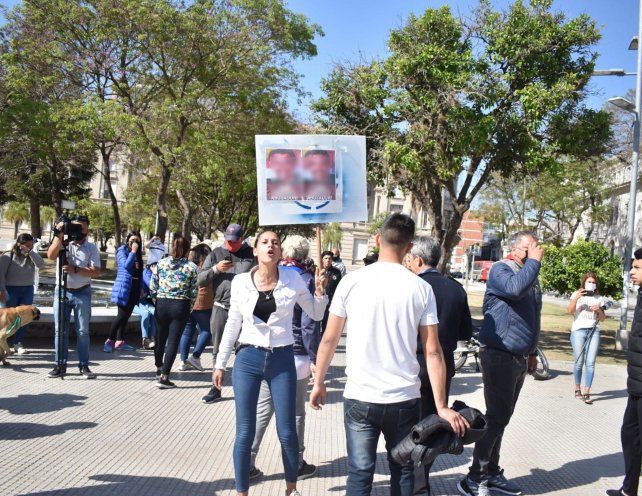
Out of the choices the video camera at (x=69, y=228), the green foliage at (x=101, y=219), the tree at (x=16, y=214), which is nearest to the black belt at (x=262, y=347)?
the video camera at (x=69, y=228)

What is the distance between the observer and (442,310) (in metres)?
4.31

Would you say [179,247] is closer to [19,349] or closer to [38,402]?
[38,402]

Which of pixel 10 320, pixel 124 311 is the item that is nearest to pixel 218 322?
pixel 10 320

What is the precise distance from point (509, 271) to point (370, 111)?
10387mm

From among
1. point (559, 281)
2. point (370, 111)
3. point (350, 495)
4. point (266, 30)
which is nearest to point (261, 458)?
point (350, 495)

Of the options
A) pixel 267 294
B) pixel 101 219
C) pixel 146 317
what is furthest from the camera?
pixel 101 219

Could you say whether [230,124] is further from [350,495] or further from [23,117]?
[350,495]

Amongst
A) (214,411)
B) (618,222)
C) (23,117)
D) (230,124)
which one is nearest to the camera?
(214,411)

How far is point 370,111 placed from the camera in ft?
47.9

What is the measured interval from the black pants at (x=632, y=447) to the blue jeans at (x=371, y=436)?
2387mm

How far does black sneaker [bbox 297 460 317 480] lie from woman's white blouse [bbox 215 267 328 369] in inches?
47.1

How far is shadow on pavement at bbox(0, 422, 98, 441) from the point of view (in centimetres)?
537

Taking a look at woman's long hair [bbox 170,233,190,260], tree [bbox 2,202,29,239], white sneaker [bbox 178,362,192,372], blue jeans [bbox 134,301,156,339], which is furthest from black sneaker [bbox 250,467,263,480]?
tree [bbox 2,202,29,239]

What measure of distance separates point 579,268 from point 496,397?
11.4 meters
